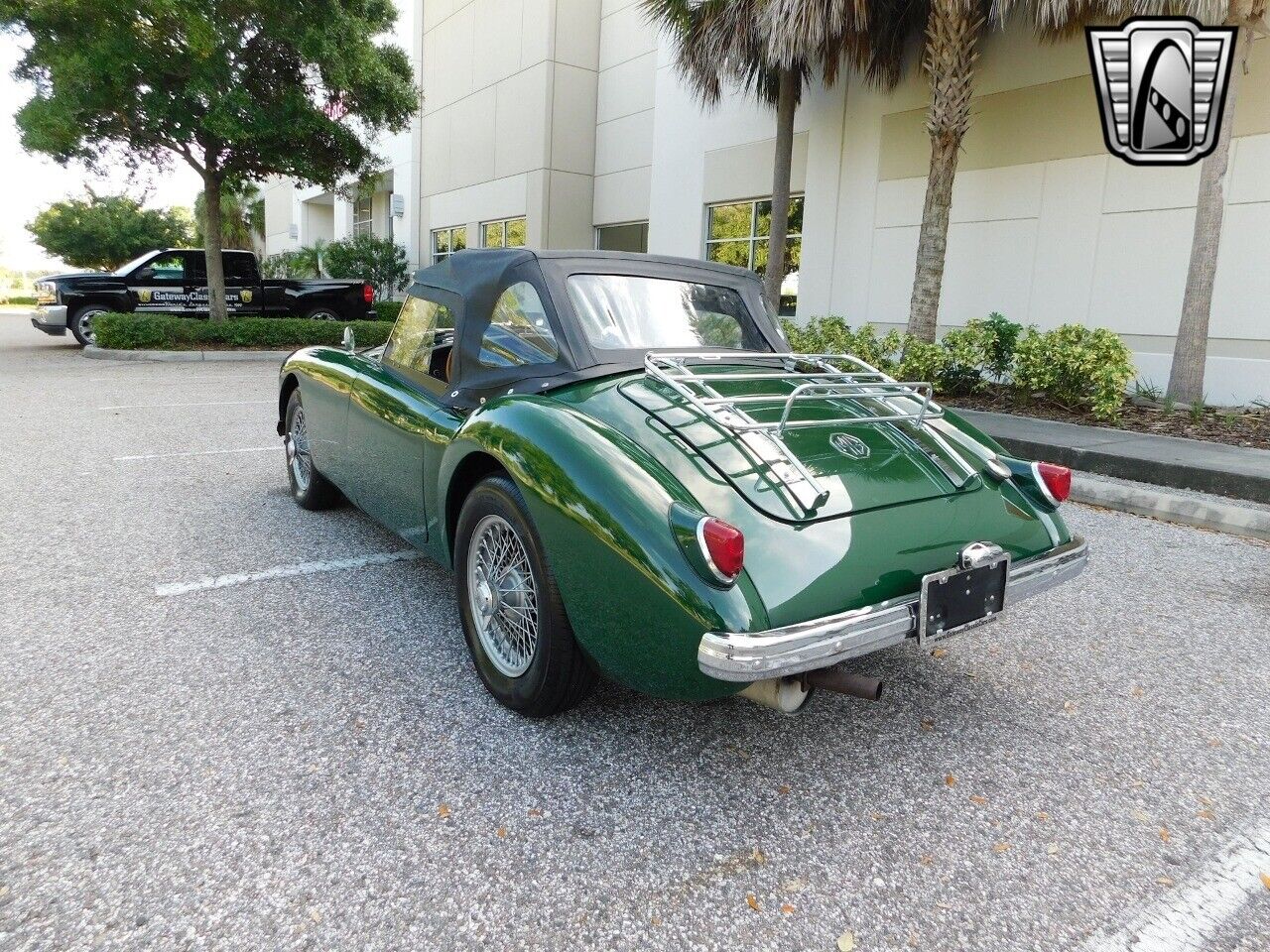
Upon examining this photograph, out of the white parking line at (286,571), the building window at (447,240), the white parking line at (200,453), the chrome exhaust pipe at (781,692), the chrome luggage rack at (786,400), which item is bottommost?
the white parking line at (286,571)

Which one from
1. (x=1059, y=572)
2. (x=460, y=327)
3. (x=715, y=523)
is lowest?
(x=1059, y=572)

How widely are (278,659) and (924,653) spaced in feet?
8.07

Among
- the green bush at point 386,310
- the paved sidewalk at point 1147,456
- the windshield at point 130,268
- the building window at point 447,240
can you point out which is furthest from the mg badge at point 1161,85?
the building window at point 447,240

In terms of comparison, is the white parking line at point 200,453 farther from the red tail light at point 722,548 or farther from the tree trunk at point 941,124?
the tree trunk at point 941,124

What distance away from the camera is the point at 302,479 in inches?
200

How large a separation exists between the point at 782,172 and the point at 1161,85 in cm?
521

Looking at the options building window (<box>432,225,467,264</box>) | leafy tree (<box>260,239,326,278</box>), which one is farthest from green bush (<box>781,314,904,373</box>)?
leafy tree (<box>260,239,326,278</box>)

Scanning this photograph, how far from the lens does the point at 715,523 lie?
208cm

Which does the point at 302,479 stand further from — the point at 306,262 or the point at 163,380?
the point at 306,262

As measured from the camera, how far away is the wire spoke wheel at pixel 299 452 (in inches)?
194

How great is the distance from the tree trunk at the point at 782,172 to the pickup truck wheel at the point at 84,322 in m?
12.7

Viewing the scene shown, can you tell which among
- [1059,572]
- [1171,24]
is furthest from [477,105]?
[1059,572]

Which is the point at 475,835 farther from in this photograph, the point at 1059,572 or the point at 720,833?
the point at 1059,572

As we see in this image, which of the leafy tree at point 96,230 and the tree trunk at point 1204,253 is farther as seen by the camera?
the leafy tree at point 96,230
